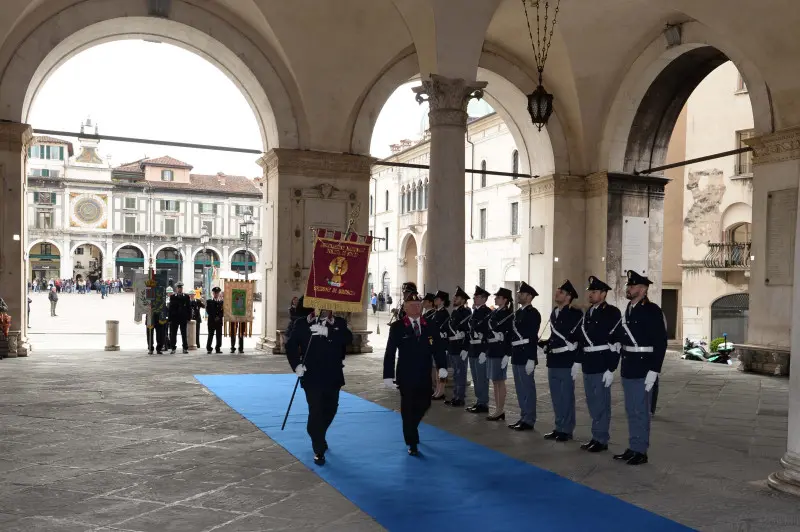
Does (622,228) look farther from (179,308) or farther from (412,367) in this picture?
(412,367)

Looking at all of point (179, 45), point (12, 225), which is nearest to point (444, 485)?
point (12, 225)

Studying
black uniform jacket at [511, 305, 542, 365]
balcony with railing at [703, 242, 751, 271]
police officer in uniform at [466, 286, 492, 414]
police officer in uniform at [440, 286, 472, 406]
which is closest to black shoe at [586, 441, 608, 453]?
black uniform jacket at [511, 305, 542, 365]

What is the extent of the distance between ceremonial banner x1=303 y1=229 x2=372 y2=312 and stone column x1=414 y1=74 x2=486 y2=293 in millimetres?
3260

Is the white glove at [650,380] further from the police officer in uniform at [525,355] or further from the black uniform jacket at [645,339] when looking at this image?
the police officer in uniform at [525,355]

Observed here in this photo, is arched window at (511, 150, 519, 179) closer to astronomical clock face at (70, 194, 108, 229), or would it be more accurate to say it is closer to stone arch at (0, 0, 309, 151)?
stone arch at (0, 0, 309, 151)

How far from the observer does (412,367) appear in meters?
7.23

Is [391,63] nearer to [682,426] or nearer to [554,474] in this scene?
[682,426]

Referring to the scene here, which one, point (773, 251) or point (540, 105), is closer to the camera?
point (540, 105)

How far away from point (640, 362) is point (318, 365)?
3.03 metres

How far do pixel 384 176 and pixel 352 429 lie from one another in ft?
137

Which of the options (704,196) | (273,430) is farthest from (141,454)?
(704,196)

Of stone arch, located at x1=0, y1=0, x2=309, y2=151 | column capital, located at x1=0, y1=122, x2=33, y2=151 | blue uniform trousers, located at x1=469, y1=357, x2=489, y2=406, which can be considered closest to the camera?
blue uniform trousers, located at x1=469, y1=357, x2=489, y2=406

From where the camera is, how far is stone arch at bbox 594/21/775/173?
1689 cm

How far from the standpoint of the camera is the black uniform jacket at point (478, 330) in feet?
30.6
